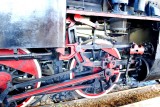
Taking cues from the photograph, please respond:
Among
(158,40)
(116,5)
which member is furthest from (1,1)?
(158,40)

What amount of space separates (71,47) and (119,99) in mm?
1582

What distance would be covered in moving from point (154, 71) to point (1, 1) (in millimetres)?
2682

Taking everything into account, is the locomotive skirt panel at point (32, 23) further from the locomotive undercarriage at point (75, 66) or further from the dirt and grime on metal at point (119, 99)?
the dirt and grime on metal at point (119, 99)

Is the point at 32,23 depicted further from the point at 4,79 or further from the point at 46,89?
the point at 46,89

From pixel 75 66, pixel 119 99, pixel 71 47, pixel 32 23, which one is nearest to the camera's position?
pixel 32 23

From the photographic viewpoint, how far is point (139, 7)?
10.5 feet

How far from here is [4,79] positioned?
2.51 m

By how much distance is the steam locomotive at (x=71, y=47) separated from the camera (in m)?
2.13

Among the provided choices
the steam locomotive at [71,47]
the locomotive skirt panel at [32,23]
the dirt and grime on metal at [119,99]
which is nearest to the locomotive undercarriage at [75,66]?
the steam locomotive at [71,47]

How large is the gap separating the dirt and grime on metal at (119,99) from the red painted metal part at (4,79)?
920 millimetres

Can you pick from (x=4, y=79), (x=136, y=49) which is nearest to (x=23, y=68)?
Result: (x=4, y=79)

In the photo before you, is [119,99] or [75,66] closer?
[75,66]

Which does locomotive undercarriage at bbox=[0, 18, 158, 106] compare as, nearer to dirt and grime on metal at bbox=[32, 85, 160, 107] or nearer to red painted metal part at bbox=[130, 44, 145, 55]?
red painted metal part at bbox=[130, 44, 145, 55]

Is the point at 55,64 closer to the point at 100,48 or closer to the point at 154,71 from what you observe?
the point at 100,48
